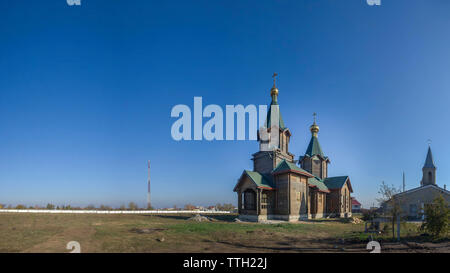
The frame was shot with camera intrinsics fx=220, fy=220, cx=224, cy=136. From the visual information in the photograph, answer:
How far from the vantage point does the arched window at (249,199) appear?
26844 mm

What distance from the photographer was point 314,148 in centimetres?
3922

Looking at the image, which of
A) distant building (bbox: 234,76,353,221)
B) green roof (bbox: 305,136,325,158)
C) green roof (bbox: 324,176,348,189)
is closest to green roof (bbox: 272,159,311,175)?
distant building (bbox: 234,76,353,221)

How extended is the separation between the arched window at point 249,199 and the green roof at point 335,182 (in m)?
17.2

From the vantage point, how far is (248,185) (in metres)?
26.2

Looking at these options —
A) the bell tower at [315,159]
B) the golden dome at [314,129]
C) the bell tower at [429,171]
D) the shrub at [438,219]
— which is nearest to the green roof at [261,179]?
the bell tower at [315,159]

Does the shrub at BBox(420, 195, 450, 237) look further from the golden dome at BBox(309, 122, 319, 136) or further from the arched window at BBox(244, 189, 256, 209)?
the golden dome at BBox(309, 122, 319, 136)

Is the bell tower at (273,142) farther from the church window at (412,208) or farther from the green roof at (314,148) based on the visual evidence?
the church window at (412,208)

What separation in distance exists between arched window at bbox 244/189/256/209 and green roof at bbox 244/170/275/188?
5.99 ft

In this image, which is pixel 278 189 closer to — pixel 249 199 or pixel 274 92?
pixel 249 199

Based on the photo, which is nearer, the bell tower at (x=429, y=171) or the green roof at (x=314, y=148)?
the bell tower at (x=429, y=171)

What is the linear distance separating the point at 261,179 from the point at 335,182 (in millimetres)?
18177

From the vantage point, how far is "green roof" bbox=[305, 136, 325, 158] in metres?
38.9

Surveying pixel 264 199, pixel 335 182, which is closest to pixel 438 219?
pixel 264 199
